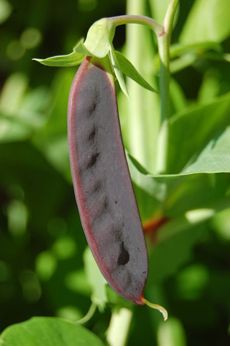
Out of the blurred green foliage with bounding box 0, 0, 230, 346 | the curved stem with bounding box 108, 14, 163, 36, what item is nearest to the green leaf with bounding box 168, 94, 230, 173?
the blurred green foliage with bounding box 0, 0, 230, 346

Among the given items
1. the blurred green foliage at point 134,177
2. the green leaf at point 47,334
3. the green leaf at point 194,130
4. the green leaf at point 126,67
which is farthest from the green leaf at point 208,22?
the green leaf at point 47,334

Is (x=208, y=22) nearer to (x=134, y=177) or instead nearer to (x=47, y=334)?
(x=134, y=177)

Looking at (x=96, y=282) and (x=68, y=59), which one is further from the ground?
(x=68, y=59)

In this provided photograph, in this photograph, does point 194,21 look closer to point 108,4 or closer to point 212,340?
point 108,4

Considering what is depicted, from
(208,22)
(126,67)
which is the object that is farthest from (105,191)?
(208,22)

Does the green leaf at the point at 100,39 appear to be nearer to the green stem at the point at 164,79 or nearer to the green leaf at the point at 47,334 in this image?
the green stem at the point at 164,79

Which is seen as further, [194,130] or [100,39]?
[194,130]
